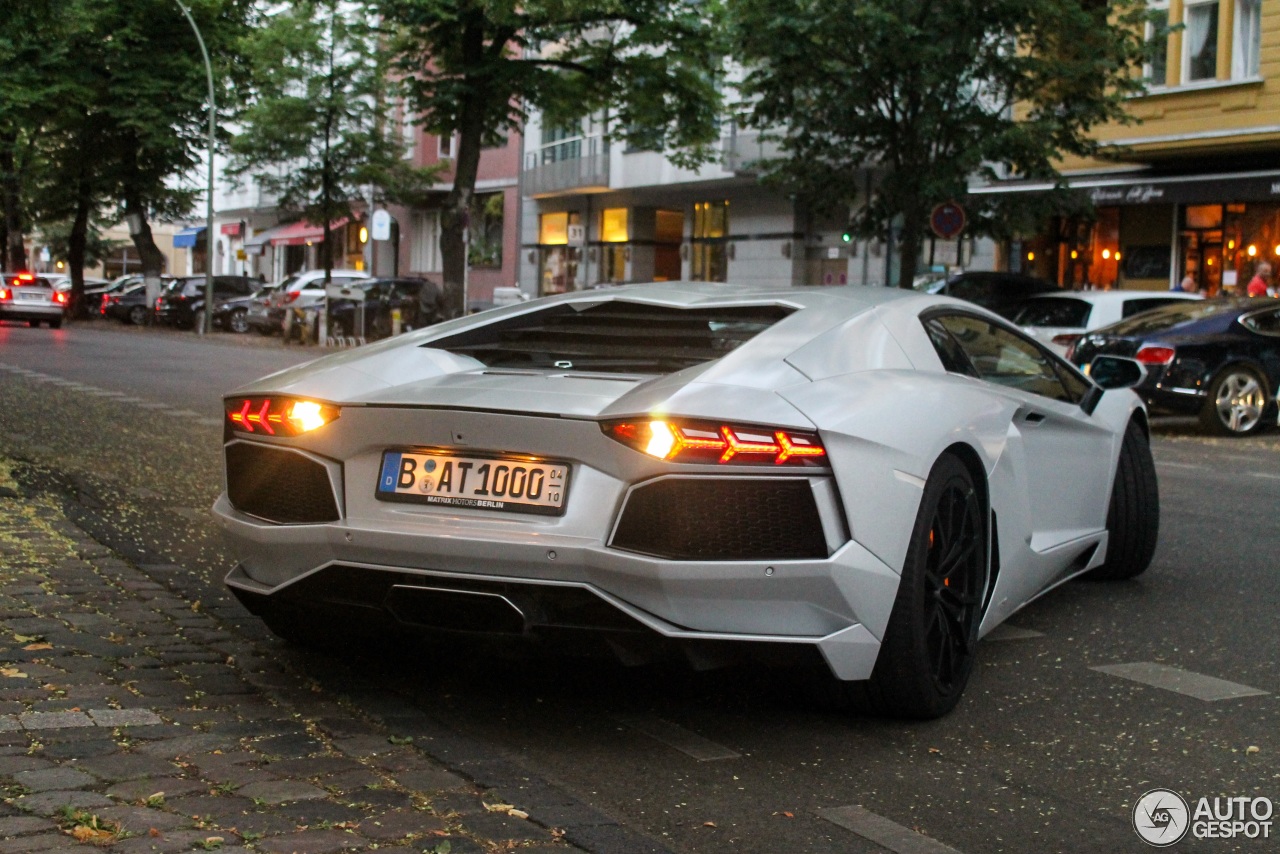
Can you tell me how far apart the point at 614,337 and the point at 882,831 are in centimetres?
197

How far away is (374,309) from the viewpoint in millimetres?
35000

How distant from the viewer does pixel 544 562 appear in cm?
399

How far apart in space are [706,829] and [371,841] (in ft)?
2.44

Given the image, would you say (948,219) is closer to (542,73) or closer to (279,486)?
(542,73)

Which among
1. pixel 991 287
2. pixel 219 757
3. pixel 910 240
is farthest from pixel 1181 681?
pixel 910 240

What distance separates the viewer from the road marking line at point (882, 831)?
11.6ft

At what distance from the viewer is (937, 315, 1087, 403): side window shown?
5.46 metres

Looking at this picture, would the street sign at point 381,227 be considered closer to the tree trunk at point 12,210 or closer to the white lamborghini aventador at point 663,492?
the tree trunk at point 12,210

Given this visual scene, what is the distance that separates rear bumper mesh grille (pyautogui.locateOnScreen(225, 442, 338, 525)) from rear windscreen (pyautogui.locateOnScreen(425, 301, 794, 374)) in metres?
0.74

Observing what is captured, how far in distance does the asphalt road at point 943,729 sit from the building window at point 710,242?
34.9 meters

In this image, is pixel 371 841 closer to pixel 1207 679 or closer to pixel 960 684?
pixel 960 684

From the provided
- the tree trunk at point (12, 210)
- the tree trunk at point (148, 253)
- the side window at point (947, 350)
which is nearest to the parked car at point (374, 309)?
the tree trunk at point (148, 253)

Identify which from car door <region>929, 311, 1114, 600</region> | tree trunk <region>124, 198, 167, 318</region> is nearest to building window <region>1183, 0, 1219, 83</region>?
car door <region>929, 311, 1114, 600</region>

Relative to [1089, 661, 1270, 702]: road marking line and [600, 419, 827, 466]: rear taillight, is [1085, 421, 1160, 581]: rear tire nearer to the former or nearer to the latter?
[1089, 661, 1270, 702]: road marking line
